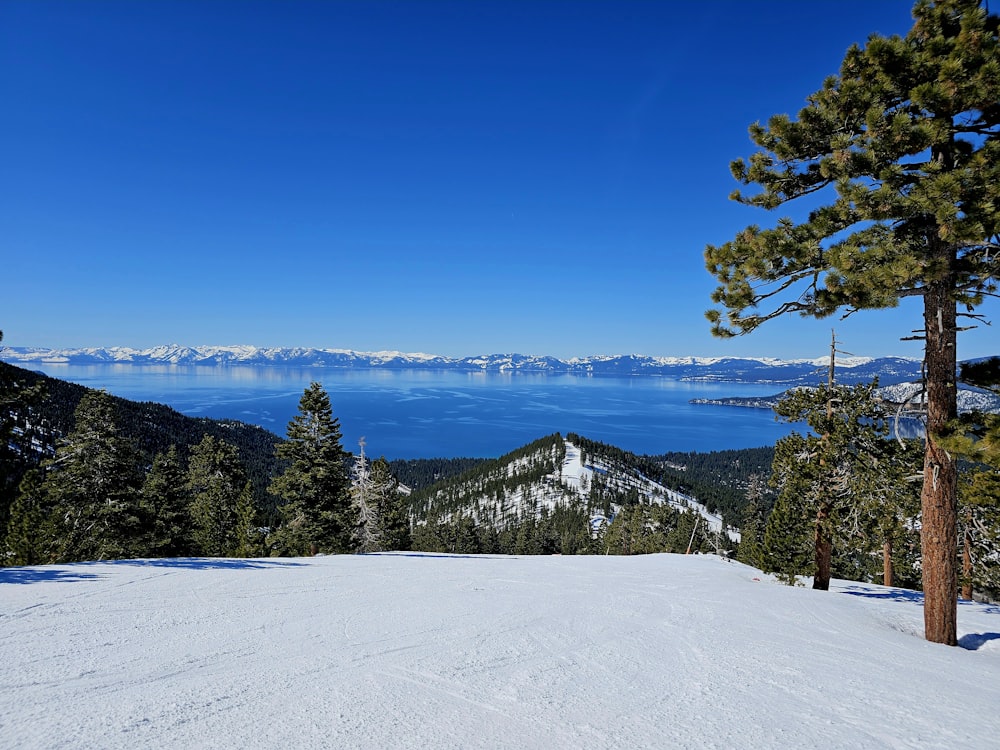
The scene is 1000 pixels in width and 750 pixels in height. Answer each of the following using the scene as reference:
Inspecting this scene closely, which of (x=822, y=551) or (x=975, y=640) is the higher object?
(x=975, y=640)

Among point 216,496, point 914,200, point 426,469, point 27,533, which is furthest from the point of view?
point 426,469

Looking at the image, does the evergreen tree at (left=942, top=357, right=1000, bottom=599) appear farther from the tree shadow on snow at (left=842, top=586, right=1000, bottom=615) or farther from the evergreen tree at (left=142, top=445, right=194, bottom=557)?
the evergreen tree at (left=142, top=445, right=194, bottom=557)

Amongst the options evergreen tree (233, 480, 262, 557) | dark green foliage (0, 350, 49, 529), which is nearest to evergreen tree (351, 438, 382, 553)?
evergreen tree (233, 480, 262, 557)

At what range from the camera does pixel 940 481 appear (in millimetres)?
7234

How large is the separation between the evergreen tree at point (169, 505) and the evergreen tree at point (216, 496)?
2.32ft

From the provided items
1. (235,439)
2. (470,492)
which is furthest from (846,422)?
(235,439)

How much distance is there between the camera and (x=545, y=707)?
3.53 m

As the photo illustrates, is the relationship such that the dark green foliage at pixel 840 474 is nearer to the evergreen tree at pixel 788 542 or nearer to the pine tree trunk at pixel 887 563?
the evergreen tree at pixel 788 542

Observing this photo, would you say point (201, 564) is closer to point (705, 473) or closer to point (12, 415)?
point (12, 415)

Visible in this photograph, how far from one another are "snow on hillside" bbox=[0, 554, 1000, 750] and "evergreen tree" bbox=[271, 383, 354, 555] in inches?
556

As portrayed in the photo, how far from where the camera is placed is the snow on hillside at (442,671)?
3.06 meters

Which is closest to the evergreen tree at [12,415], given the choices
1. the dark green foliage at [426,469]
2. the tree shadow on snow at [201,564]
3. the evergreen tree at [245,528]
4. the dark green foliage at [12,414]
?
the dark green foliage at [12,414]

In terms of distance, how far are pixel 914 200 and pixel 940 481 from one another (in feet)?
14.1

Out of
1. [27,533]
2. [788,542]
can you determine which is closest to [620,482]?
[788,542]
